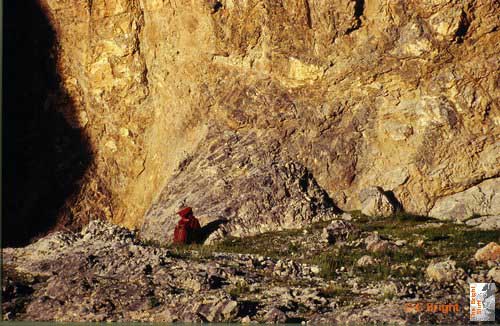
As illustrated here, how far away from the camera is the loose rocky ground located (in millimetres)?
19469

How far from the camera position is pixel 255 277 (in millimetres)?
21750

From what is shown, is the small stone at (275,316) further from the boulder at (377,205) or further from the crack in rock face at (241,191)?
the boulder at (377,205)

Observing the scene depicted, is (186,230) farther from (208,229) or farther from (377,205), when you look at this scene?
(377,205)

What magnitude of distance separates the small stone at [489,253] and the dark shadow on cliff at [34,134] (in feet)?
55.7

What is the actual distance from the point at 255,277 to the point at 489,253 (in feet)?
19.0

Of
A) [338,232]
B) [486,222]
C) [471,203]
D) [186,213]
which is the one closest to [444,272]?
[338,232]

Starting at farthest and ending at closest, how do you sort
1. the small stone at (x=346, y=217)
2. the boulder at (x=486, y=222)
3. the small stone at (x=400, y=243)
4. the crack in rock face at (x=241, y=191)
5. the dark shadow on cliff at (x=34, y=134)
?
the dark shadow on cliff at (x=34, y=134), the crack in rock face at (x=241, y=191), the small stone at (x=346, y=217), the boulder at (x=486, y=222), the small stone at (x=400, y=243)

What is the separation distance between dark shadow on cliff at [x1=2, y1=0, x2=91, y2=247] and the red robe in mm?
8066

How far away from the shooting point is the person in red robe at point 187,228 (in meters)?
27.3

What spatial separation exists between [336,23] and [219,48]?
4.17 metres

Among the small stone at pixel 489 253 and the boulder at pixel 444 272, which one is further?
the small stone at pixel 489 253

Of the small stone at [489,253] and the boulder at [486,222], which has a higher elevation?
the boulder at [486,222]

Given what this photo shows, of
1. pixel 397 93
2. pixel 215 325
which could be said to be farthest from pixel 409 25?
pixel 215 325

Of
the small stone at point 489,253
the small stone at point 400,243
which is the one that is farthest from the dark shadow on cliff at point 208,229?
the small stone at point 489,253
